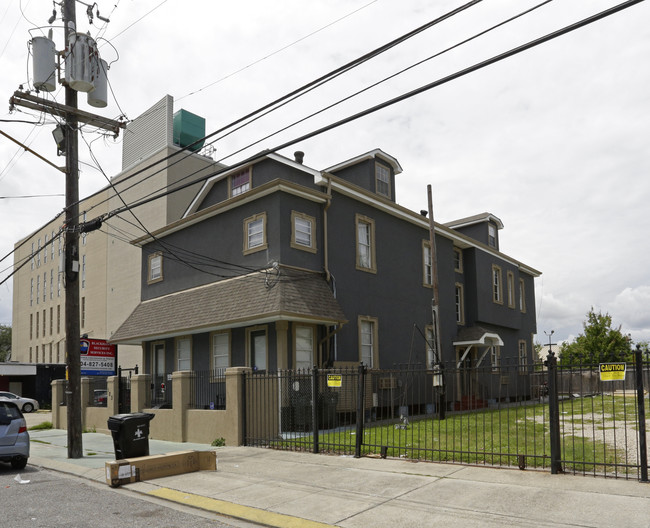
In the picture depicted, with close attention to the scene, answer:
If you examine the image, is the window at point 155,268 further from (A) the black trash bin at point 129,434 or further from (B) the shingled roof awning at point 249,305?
(A) the black trash bin at point 129,434

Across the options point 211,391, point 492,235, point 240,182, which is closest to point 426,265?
point 240,182

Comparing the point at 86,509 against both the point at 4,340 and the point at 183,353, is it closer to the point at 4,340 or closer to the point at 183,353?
the point at 183,353

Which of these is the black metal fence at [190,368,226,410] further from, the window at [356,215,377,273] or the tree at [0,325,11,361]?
the tree at [0,325,11,361]

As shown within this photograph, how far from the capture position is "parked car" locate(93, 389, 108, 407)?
23.7m

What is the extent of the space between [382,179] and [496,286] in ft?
36.3

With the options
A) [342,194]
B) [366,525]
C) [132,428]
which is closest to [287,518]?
[366,525]

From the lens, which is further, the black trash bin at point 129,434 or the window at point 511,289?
the window at point 511,289

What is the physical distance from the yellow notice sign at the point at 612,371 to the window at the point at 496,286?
2228cm

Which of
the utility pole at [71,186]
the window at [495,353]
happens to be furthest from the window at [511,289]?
the utility pole at [71,186]

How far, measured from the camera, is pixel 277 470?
11.8m

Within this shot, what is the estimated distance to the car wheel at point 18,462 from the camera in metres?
13.0

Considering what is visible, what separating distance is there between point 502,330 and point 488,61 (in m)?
26.2

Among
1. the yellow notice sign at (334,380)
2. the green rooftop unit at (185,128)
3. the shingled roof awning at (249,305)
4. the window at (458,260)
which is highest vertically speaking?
the green rooftop unit at (185,128)

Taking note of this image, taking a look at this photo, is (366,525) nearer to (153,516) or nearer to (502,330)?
(153,516)
